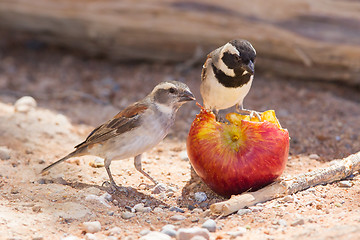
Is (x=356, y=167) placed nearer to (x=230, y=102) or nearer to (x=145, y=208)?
(x=230, y=102)

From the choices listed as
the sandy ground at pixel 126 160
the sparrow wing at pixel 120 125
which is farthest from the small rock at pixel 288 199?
the sparrow wing at pixel 120 125

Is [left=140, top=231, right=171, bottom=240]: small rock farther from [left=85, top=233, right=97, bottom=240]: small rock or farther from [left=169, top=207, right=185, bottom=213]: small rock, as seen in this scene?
[left=169, top=207, right=185, bottom=213]: small rock

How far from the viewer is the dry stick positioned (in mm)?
4477

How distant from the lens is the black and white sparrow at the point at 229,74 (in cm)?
553

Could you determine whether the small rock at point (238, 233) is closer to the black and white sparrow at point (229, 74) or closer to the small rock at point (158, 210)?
the small rock at point (158, 210)

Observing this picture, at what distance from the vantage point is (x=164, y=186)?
5355mm

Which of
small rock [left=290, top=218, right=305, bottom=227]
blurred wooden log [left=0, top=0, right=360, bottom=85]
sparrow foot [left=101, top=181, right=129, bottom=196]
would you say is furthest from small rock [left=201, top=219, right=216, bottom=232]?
blurred wooden log [left=0, top=0, right=360, bottom=85]

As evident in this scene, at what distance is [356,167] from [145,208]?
2355 mm

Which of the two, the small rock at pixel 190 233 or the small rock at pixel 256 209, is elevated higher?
the small rock at pixel 190 233

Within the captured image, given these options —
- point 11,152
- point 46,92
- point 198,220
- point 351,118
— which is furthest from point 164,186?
point 46,92

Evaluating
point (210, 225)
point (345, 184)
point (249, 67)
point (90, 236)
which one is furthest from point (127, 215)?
point (345, 184)

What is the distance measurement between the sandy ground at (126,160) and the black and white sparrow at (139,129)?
14.1 inches

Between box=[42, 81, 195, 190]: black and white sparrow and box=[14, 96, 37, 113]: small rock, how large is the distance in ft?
7.32

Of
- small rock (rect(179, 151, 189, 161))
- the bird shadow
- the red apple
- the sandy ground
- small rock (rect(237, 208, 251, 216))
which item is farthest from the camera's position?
small rock (rect(179, 151, 189, 161))
